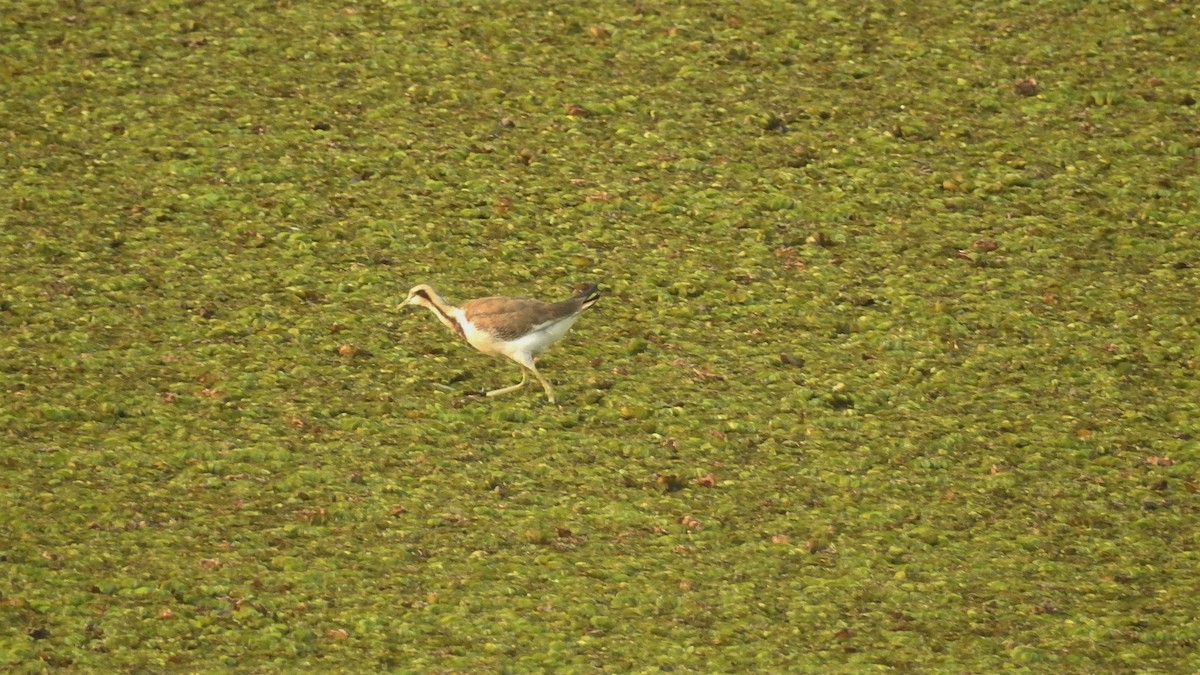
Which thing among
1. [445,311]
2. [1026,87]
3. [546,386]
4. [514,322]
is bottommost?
[546,386]

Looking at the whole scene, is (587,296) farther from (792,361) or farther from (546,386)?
(792,361)

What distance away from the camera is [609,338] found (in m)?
7.59

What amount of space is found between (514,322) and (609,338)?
0.74 m

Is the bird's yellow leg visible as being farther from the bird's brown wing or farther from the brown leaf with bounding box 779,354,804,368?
the brown leaf with bounding box 779,354,804,368

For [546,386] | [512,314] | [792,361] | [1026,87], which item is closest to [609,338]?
[546,386]

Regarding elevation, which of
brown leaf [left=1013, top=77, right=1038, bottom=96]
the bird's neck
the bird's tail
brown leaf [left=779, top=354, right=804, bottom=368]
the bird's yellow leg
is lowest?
the bird's yellow leg

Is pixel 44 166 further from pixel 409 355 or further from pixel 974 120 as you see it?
pixel 974 120

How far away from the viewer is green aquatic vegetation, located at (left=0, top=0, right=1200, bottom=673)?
5758 mm

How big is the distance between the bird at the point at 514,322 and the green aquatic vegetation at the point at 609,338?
0.69 feet

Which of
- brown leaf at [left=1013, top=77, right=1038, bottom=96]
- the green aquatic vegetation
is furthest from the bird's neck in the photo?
→ brown leaf at [left=1013, top=77, right=1038, bottom=96]

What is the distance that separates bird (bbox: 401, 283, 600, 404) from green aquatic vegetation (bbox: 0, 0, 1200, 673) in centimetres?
21

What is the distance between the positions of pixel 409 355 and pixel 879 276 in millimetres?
2326

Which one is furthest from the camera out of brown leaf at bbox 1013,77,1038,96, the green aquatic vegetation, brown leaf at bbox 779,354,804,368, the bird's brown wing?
brown leaf at bbox 1013,77,1038,96

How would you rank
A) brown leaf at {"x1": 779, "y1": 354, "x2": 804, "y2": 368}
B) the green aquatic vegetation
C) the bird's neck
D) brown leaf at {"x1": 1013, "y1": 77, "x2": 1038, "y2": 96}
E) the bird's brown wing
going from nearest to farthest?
the green aquatic vegetation → the bird's brown wing → the bird's neck → brown leaf at {"x1": 779, "y1": 354, "x2": 804, "y2": 368} → brown leaf at {"x1": 1013, "y1": 77, "x2": 1038, "y2": 96}
